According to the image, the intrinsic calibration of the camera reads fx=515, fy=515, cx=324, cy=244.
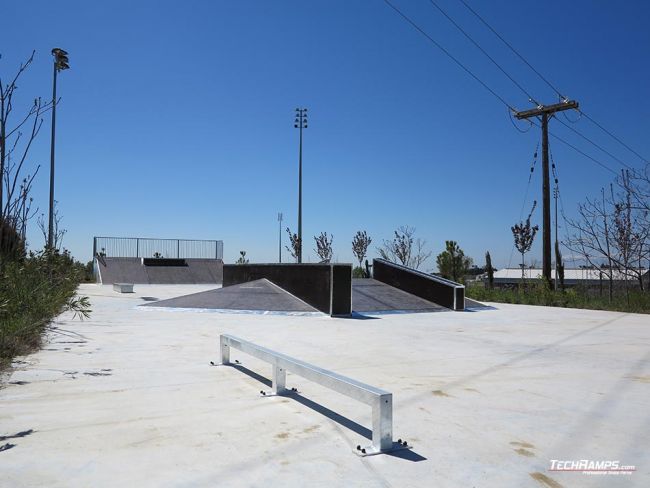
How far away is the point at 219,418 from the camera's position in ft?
14.9

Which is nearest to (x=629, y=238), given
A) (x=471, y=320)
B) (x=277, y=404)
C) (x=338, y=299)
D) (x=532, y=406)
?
(x=471, y=320)

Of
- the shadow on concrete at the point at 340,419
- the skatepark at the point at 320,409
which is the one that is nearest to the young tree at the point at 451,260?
the skatepark at the point at 320,409

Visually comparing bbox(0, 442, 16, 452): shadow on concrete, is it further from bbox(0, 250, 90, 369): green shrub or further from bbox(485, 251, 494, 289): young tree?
bbox(485, 251, 494, 289): young tree

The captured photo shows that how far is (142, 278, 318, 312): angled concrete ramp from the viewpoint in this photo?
48.6ft

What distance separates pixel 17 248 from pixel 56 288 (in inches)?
104

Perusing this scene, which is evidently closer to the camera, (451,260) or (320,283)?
(320,283)

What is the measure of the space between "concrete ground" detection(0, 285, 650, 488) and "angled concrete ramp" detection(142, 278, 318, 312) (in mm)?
5435

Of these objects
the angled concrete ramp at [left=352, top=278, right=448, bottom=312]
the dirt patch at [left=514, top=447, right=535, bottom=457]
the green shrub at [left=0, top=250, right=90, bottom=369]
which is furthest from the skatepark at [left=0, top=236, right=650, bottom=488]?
the angled concrete ramp at [left=352, top=278, right=448, bottom=312]

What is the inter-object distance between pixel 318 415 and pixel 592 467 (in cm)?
222

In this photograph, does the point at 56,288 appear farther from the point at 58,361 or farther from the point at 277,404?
the point at 277,404

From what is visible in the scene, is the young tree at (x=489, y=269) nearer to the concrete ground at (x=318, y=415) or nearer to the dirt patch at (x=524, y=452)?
the concrete ground at (x=318, y=415)

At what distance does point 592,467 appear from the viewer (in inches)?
140

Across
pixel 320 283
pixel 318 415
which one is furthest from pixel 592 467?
pixel 320 283

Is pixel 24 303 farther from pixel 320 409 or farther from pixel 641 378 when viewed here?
pixel 641 378
